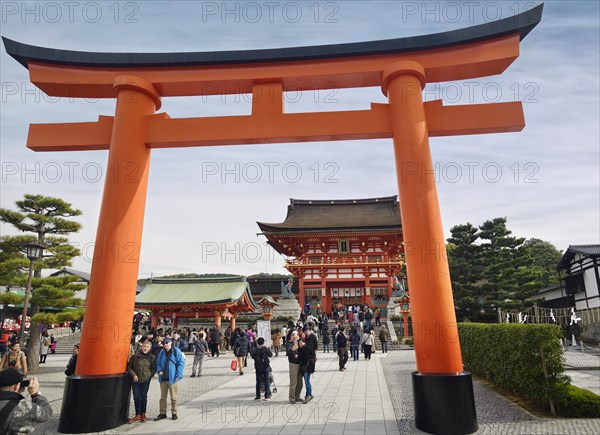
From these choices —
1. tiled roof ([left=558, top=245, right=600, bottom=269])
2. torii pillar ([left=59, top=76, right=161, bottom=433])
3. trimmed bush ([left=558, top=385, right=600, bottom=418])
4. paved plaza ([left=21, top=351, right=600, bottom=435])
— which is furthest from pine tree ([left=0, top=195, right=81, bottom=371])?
tiled roof ([left=558, top=245, right=600, bottom=269])

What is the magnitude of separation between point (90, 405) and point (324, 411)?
411cm

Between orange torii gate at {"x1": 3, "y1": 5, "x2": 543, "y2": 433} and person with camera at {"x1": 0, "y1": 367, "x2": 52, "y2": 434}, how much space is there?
3017mm

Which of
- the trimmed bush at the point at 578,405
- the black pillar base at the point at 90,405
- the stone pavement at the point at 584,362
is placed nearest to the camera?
the black pillar base at the point at 90,405

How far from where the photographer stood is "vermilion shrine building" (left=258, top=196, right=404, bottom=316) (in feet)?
99.7

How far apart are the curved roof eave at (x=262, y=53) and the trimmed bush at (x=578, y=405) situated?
6.59 metres

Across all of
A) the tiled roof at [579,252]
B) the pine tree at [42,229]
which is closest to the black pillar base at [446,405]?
the pine tree at [42,229]

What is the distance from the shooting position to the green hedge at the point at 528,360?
6996 mm

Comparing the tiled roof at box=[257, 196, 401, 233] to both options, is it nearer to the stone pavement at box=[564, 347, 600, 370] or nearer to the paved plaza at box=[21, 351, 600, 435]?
the stone pavement at box=[564, 347, 600, 370]

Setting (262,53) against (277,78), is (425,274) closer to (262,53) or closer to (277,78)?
(277,78)

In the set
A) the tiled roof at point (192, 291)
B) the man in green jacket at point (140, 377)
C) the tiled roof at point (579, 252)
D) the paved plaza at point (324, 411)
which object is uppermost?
the tiled roof at point (579, 252)

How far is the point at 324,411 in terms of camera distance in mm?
7531

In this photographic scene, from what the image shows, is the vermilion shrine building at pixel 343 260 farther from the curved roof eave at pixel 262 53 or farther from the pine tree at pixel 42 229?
the curved roof eave at pixel 262 53

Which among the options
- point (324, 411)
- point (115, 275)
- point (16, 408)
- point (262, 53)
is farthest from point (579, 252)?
point (16, 408)

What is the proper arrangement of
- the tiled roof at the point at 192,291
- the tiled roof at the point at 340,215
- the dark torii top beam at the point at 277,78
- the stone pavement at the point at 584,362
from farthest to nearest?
the tiled roof at the point at 340,215 < the tiled roof at the point at 192,291 < the stone pavement at the point at 584,362 < the dark torii top beam at the point at 277,78
